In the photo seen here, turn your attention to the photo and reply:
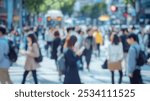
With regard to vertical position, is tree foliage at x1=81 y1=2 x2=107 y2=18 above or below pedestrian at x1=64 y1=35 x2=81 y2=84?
below

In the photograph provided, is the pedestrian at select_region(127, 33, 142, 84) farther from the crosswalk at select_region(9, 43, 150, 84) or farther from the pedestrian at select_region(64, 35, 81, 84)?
the pedestrian at select_region(64, 35, 81, 84)

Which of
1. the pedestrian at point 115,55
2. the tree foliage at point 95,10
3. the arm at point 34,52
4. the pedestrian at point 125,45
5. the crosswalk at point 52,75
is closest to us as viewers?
the crosswalk at point 52,75

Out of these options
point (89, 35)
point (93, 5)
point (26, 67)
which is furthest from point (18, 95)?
point (93, 5)

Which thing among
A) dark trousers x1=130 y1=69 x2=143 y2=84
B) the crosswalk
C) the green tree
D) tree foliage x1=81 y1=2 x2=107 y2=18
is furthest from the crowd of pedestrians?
tree foliage x1=81 y1=2 x2=107 y2=18

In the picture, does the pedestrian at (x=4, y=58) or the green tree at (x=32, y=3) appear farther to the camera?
the green tree at (x=32, y=3)

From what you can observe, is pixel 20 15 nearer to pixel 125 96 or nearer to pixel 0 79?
pixel 0 79

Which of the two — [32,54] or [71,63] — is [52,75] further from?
[71,63]

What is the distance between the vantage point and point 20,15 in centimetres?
838

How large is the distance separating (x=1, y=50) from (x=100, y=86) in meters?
1.58

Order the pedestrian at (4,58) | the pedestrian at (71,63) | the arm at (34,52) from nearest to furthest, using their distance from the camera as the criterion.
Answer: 1. the pedestrian at (71,63)
2. the pedestrian at (4,58)
3. the arm at (34,52)

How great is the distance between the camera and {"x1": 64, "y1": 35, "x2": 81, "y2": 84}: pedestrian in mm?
6508

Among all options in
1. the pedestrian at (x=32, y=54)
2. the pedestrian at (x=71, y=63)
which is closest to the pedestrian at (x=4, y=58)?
the pedestrian at (x=71, y=63)

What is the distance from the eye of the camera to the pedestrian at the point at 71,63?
6.51m

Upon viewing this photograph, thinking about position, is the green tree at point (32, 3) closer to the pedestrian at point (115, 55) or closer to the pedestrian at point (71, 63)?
the pedestrian at point (71, 63)
